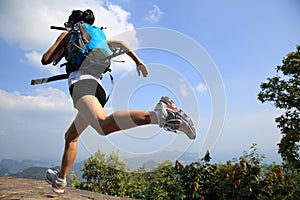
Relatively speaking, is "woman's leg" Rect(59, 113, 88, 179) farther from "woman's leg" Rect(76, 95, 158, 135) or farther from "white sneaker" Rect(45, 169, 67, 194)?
"woman's leg" Rect(76, 95, 158, 135)

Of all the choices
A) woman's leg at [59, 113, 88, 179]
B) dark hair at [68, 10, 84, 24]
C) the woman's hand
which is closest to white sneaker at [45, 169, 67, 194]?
woman's leg at [59, 113, 88, 179]

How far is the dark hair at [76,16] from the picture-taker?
2576 mm

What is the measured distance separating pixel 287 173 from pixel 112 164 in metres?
4.37

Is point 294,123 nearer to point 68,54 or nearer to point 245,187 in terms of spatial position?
point 245,187

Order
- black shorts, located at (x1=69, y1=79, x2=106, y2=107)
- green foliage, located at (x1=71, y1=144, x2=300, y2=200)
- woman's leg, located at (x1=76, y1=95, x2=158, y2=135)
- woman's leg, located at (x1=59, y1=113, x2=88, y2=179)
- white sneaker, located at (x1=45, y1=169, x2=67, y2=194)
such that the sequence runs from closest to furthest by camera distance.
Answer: woman's leg, located at (x1=76, y1=95, x2=158, y2=135)
black shorts, located at (x1=69, y1=79, x2=106, y2=107)
woman's leg, located at (x1=59, y1=113, x2=88, y2=179)
white sneaker, located at (x1=45, y1=169, x2=67, y2=194)
green foliage, located at (x1=71, y1=144, x2=300, y2=200)

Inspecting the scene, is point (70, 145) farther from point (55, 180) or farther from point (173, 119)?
point (173, 119)

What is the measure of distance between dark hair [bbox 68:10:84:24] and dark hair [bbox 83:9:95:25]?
0.03m

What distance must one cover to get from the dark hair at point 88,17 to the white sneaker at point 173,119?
1143 millimetres

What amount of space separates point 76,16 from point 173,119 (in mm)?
1441

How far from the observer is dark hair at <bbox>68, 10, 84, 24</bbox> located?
8.45 ft

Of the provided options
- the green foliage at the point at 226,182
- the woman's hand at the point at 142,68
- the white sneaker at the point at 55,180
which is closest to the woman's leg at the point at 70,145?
the white sneaker at the point at 55,180

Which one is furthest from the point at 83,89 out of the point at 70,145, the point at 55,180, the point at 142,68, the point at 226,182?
the point at 226,182

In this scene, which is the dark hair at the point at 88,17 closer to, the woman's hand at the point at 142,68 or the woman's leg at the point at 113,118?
the woman's hand at the point at 142,68

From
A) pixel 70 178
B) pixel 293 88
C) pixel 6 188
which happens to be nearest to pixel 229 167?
pixel 6 188
